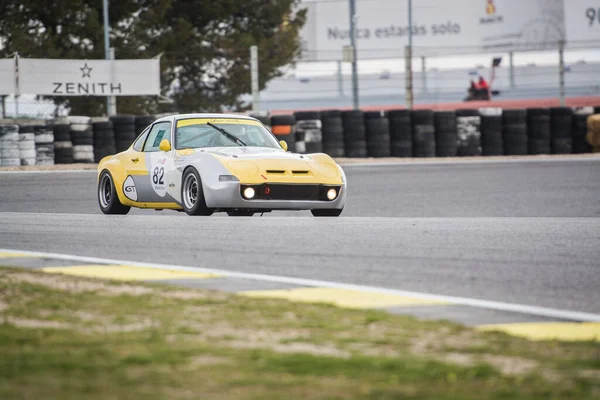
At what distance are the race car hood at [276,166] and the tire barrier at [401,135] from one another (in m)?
10.8

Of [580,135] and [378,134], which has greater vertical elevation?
[378,134]

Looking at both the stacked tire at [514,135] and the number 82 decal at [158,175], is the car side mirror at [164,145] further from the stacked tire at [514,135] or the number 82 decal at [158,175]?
the stacked tire at [514,135]

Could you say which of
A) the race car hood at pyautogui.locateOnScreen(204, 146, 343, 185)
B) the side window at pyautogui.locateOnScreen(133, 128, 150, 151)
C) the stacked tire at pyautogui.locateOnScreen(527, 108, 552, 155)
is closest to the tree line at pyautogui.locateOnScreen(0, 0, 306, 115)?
the stacked tire at pyautogui.locateOnScreen(527, 108, 552, 155)

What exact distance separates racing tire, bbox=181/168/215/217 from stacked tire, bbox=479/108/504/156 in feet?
40.1

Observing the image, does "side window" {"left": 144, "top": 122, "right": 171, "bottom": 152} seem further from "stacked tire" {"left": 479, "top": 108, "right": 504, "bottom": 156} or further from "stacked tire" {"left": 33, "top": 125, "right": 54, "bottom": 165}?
"stacked tire" {"left": 479, "top": 108, "right": 504, "bottom": 156}

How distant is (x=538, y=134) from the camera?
73.6 ft

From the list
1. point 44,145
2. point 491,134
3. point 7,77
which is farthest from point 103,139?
point 491,134

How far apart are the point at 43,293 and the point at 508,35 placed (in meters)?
54.5

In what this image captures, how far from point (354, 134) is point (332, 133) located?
0.44 meters

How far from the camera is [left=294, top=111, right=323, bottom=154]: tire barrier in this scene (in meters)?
21.0

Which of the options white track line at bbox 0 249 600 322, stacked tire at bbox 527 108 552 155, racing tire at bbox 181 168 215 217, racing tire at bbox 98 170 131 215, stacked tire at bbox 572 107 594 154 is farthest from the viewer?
stacked tire at bbox 572 107 594 154

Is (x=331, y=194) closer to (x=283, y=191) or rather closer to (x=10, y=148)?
(x=283, y=191)

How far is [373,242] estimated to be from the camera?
859 cm

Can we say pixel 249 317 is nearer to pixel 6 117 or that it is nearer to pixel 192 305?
pixel 192 305
